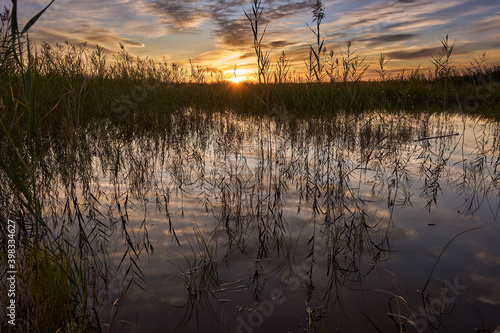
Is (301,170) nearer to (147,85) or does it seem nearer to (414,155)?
(414,155)

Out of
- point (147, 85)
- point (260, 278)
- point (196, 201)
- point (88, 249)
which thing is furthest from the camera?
point (147, 85)

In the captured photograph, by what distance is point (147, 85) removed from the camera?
855 centimetres

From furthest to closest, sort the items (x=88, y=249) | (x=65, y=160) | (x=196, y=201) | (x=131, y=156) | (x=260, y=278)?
1. (x=131, y=156)
2. (x=65, y=160)
3. (x=196, y=201)
4. (x=88, y=249)
5. (x=260, y=278)

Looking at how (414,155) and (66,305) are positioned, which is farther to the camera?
(414,155)

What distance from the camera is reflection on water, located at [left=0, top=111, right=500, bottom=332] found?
1.58 metres

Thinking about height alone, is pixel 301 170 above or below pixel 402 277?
above

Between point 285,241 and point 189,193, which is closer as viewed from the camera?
point 285,241

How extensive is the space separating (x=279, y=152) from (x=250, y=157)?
0.51 metres

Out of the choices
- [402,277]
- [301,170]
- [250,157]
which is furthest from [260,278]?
[250,157]

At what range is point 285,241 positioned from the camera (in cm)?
228

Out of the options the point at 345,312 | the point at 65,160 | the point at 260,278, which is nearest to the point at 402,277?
the point at 345,312

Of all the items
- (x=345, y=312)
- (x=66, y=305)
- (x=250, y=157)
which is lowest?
(x=345, y=312)

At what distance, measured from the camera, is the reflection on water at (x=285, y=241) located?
1.58m

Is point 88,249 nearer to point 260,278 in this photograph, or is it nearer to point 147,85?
point 260,278
